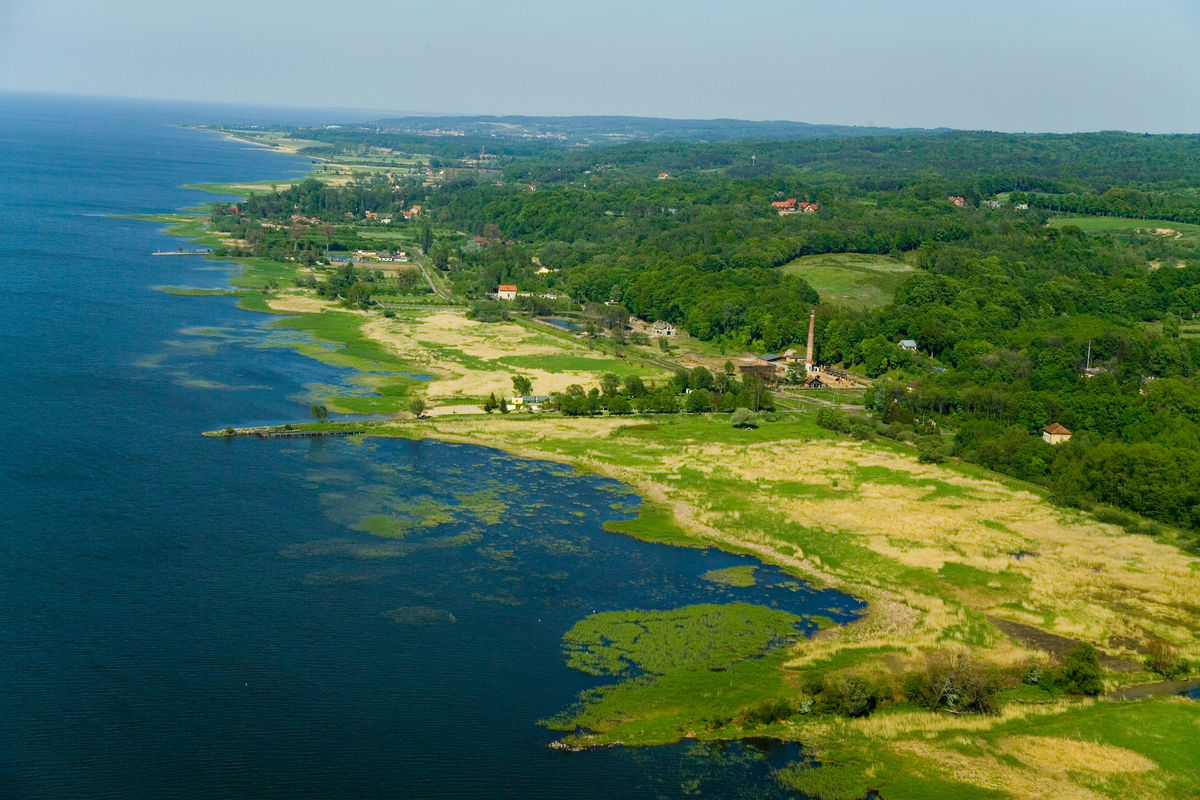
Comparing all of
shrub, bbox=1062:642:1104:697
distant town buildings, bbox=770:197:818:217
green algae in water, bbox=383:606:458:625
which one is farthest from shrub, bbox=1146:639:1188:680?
distant town buildings, bbox=770:197:818:217

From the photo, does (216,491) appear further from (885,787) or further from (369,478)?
(885,787)

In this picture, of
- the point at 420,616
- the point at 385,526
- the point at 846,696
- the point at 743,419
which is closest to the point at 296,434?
the point at 385,526

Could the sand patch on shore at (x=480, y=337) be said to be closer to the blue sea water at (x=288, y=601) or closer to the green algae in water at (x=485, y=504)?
the blue sea water at (x=288, y=601)

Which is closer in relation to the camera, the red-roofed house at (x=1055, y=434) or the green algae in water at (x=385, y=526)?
the green algae in water at (x=385, y=526)

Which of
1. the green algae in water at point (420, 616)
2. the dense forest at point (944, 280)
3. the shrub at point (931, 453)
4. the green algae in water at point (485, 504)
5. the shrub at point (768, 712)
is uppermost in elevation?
the dense forest at point (944, 280)

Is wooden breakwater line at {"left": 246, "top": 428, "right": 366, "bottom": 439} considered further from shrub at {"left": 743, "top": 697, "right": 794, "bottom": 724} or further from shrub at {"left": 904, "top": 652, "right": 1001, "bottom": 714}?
shrub at {"left": 904, "top": 652, "right": 1001, "bottom": 714}

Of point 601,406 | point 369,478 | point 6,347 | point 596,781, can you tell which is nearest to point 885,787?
point 596,781

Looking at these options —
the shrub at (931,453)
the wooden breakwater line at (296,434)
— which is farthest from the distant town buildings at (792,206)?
the wooden breakwater line at (296,434)
